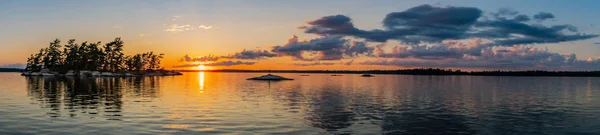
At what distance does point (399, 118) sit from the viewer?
129ft

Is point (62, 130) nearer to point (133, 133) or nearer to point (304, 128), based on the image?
point (133, 133)

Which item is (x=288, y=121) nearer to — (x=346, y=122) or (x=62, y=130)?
(x=346, y=122)

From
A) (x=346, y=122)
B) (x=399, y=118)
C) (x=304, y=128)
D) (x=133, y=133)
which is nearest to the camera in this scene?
(x=133, y=133)

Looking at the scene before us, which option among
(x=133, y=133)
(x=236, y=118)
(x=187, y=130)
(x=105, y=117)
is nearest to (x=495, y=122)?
(x=236, y=118)

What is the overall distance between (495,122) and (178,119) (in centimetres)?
2754

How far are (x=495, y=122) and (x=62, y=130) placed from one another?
34454 mm

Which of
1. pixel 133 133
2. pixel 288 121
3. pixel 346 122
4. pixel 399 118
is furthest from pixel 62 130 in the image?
pixel 399 118

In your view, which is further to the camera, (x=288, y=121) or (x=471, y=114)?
(x=471, y=114)

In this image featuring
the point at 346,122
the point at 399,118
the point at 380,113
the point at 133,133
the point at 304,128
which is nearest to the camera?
the point at 133,133

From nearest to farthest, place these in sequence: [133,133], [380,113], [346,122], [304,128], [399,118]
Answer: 1. [133,133]
2. [304,128]
3. [346,122]
4. [399,118]
5. [380,113]

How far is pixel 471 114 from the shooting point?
4378cm

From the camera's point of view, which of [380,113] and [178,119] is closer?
[178,119]

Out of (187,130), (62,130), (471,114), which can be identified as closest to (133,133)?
(187,130)

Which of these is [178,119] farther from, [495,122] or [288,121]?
[495,122]
